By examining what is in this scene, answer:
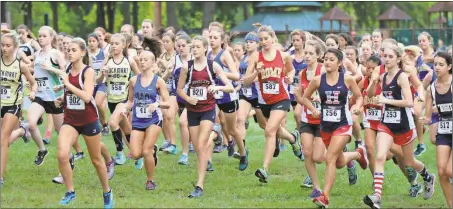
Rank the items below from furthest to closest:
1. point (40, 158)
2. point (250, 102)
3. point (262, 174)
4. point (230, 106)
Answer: point (250, 102) → point (40, 158) → point (230, 106) → point (262, 174)

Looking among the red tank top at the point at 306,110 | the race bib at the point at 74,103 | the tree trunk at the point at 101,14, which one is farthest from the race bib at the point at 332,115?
the tree trunk at the point at 101,14

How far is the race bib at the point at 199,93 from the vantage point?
38.9 feet

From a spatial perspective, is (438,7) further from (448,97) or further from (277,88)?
(448,97)

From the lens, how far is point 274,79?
13.1m

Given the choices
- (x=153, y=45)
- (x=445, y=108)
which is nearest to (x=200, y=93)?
(x=445, y=108)

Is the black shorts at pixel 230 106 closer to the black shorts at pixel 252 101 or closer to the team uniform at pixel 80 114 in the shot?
the black shorts at pixel 252 101

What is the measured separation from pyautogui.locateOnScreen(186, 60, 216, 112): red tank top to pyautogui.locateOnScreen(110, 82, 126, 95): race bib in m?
2.58

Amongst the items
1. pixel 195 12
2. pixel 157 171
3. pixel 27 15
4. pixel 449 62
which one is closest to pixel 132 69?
pixel 157 171

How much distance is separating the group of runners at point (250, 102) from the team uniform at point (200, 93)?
0.01m

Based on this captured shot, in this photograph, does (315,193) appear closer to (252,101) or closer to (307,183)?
(307,183)

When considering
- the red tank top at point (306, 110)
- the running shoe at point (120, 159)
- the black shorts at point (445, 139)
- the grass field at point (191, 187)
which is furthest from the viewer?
the running shoe at point (120, 159)

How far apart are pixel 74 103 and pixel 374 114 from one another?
3.41m

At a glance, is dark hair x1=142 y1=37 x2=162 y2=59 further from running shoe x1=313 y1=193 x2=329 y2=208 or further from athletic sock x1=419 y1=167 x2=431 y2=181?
running shoe x1=313 y1=193 x2=329 y2=208

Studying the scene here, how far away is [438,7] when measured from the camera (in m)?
36.5
